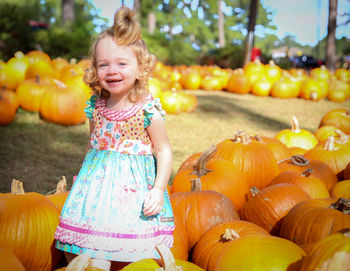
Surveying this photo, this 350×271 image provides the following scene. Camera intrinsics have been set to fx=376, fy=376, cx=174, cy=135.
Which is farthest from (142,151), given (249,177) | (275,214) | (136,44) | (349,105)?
(349,105)

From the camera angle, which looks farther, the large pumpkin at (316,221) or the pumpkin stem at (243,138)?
the pumpkin stem at (243,138)

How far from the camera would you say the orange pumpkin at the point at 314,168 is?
288cm

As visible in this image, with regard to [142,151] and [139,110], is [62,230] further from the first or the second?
[139,110]

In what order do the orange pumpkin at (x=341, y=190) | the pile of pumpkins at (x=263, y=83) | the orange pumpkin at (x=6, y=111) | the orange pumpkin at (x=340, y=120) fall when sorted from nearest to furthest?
the orange pumpkin at (x=341, y=190)
the orange pumpkin at (x=340, y=120)
the orange pumpkin at (x=6, y=111)
the pile of pumpkins at (x=263, y=83)

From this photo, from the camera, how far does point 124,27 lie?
1.83 metres

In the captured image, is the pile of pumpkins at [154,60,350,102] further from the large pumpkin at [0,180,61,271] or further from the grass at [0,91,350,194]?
the large pumpkin at [0,180,61,271]

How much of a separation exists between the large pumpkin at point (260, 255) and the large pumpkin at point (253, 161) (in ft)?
5.26

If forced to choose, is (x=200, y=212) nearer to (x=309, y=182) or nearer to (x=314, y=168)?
(x=309, y=182)

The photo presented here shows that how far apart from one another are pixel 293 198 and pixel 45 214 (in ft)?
4.79

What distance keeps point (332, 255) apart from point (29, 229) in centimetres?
141

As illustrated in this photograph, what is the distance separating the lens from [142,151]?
193 cm

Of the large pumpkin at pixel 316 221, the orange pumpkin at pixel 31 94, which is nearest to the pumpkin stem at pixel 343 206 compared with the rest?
the large pumpkin at pixel 316 221

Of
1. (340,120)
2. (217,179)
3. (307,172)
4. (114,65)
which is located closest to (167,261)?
(114,65)

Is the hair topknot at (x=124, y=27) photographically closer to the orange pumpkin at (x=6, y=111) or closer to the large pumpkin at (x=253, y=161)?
the large pumpkin at (x=253, y=161)
